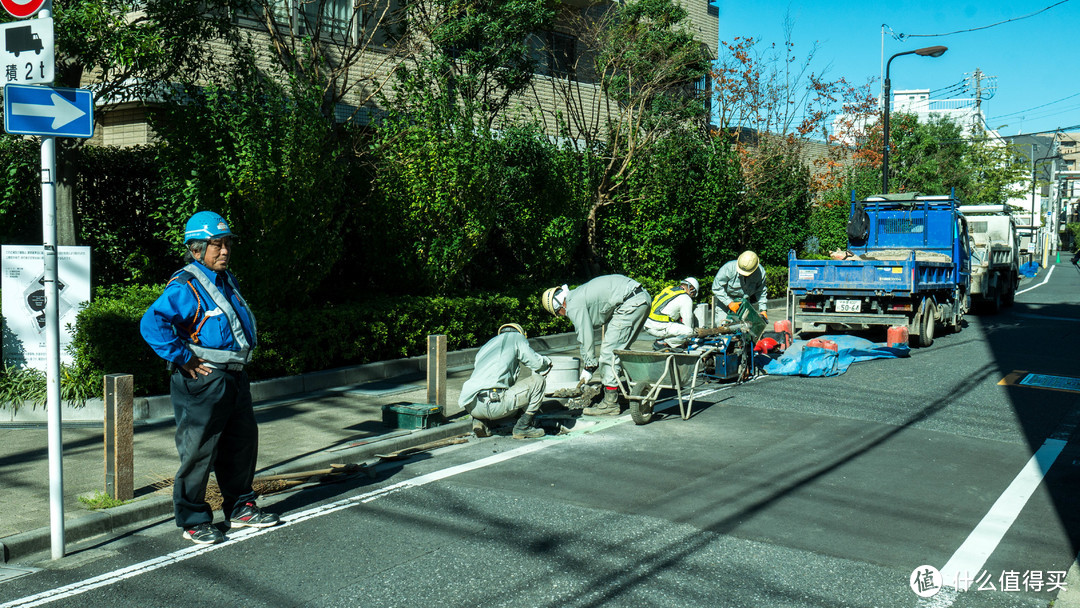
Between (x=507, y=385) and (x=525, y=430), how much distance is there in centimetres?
47

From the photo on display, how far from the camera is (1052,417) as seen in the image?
9.03m

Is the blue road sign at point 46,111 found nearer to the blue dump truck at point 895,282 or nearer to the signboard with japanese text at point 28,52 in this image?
the signboard with japanese text at point 28,52

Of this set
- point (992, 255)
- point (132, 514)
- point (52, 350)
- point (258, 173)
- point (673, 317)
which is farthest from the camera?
point (992, 255)

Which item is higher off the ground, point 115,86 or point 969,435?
point 115,86

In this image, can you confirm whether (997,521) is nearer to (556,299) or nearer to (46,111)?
(556,299)

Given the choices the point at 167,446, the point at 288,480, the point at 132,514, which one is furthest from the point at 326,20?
the point at 132,514

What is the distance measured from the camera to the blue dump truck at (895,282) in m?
14.9

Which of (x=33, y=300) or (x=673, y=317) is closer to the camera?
(x=33, y=300)

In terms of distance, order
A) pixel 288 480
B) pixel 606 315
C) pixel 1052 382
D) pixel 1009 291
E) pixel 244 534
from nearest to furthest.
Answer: pixel 244 534 → pixel 288 480 → pixel 606 315 → pixel 1052 382 → pixel 1009 291

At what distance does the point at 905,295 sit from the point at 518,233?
660 centimetres

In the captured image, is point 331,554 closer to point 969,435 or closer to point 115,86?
point 969,435

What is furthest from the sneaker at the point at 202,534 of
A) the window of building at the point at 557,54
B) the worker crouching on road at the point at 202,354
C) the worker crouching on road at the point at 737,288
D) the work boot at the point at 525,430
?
the window of building at the point at 557,54

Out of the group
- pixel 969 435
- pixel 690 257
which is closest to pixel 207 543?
pixel 969 435

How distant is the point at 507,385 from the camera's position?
7734 millimetres
